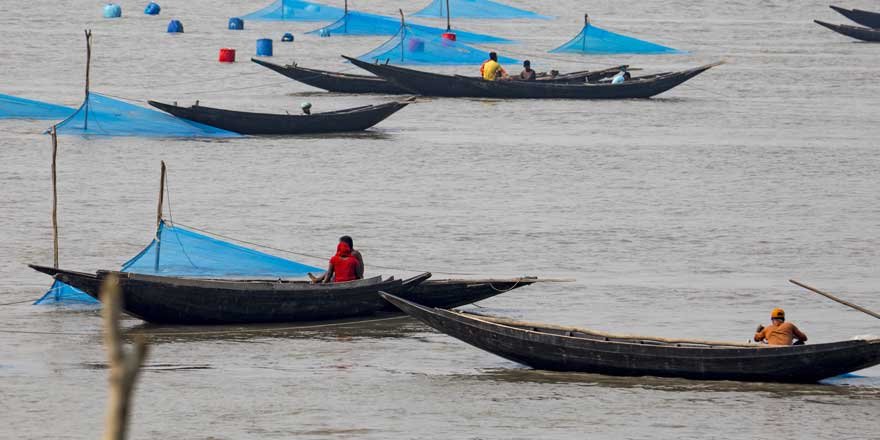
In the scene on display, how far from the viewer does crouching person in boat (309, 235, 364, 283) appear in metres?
14.1

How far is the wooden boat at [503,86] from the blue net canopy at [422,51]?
2.54 metres

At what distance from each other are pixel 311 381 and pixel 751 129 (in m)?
20.5

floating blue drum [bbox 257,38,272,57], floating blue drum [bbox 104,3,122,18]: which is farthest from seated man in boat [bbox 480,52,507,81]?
floating blue drum [bbox 104,3,122,18]

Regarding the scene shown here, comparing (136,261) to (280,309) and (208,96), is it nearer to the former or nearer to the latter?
(280,309)

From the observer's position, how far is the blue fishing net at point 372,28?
44.2m

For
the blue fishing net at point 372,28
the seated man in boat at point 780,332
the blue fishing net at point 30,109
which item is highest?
the blue fishing net at point 372,28

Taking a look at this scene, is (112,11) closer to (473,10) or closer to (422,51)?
(473,10)

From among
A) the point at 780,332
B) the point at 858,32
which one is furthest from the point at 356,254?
the point at 858,32

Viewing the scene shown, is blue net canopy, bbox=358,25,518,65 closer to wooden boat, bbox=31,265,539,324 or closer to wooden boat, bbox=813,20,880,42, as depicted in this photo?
wooden boat, bbox=813,20,880,42

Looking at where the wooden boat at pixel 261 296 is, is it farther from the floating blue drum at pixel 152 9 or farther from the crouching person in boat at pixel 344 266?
the floating blue drum at pixel 152 9

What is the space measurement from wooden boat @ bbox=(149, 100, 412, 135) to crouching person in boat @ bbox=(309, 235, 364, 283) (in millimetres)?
14131

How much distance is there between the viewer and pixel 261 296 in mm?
13797

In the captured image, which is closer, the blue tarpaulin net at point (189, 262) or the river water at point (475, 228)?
the river water at point (475, 228)

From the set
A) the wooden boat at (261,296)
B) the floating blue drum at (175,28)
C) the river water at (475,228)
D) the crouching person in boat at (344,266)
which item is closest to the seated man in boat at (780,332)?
the river water at (475,228)
